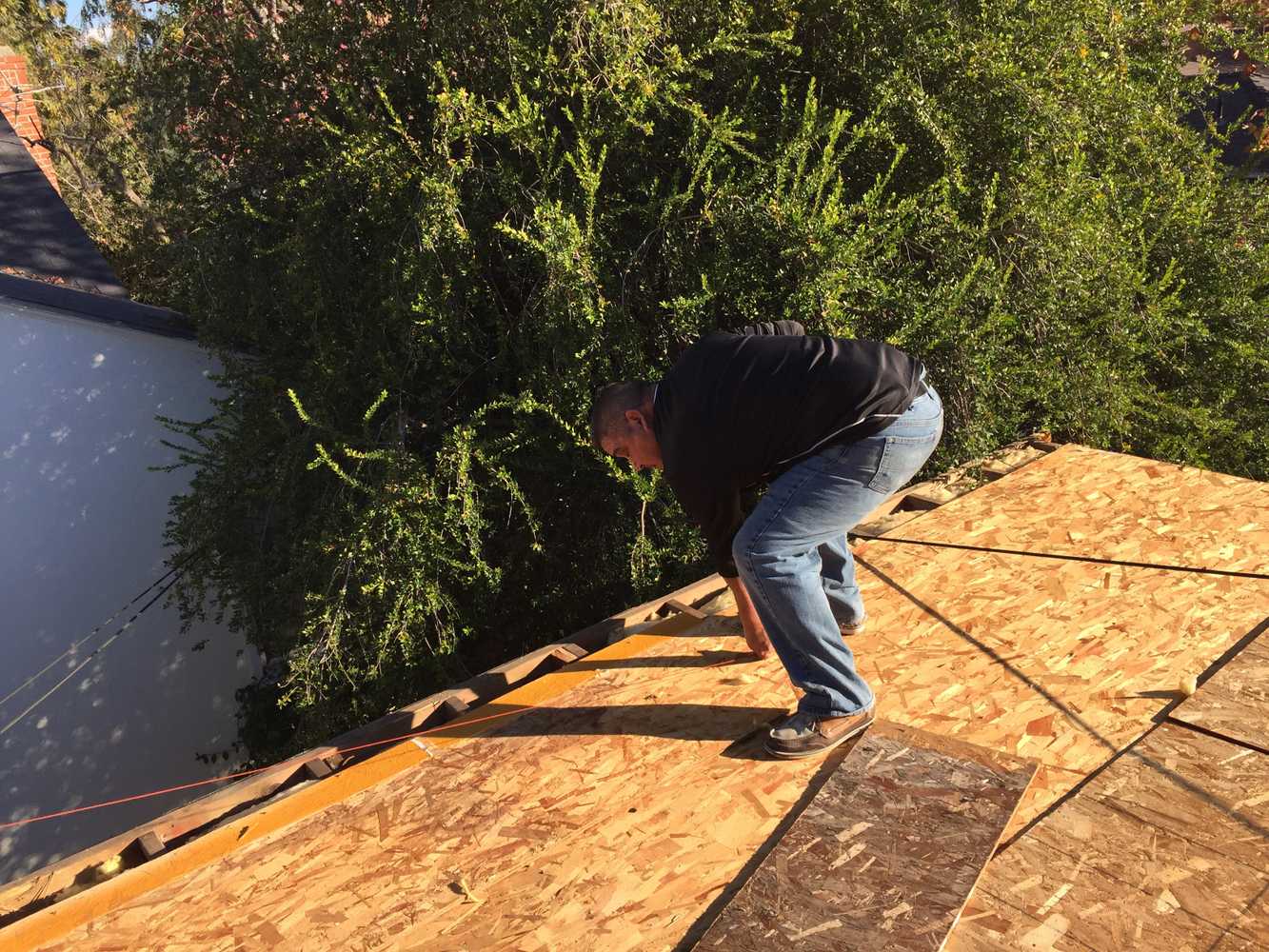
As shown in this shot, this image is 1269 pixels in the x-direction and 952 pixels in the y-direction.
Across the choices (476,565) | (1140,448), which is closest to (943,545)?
(476,565)

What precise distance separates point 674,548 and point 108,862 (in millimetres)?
3862

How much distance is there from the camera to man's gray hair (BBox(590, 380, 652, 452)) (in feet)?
10.1

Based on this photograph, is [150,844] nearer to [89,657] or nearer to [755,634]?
[755,634]

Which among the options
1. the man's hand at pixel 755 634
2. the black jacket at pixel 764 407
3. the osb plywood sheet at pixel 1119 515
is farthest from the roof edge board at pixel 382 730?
the black jacket at pixel 764 407

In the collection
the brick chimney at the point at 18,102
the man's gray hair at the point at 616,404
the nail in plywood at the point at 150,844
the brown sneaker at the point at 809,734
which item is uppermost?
the brick chimney at the point at 18,102

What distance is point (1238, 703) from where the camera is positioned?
3086mm

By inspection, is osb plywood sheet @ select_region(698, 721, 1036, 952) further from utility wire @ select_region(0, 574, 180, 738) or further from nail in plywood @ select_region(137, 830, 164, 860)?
utility wire @ select_region(0, 574, 180, 738)

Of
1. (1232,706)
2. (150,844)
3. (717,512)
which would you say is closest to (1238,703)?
(1232,706)

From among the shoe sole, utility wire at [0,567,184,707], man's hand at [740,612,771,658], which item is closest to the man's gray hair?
man's hand at [740,612,771,658]

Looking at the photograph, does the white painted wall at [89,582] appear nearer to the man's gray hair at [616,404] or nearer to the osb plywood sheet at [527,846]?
the osb plywood sheet at [527,846]

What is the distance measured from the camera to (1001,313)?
6.17m

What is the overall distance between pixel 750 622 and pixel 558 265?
281 centimetres

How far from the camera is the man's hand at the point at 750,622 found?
3.35 m

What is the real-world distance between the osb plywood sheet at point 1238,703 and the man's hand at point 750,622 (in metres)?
1.41
